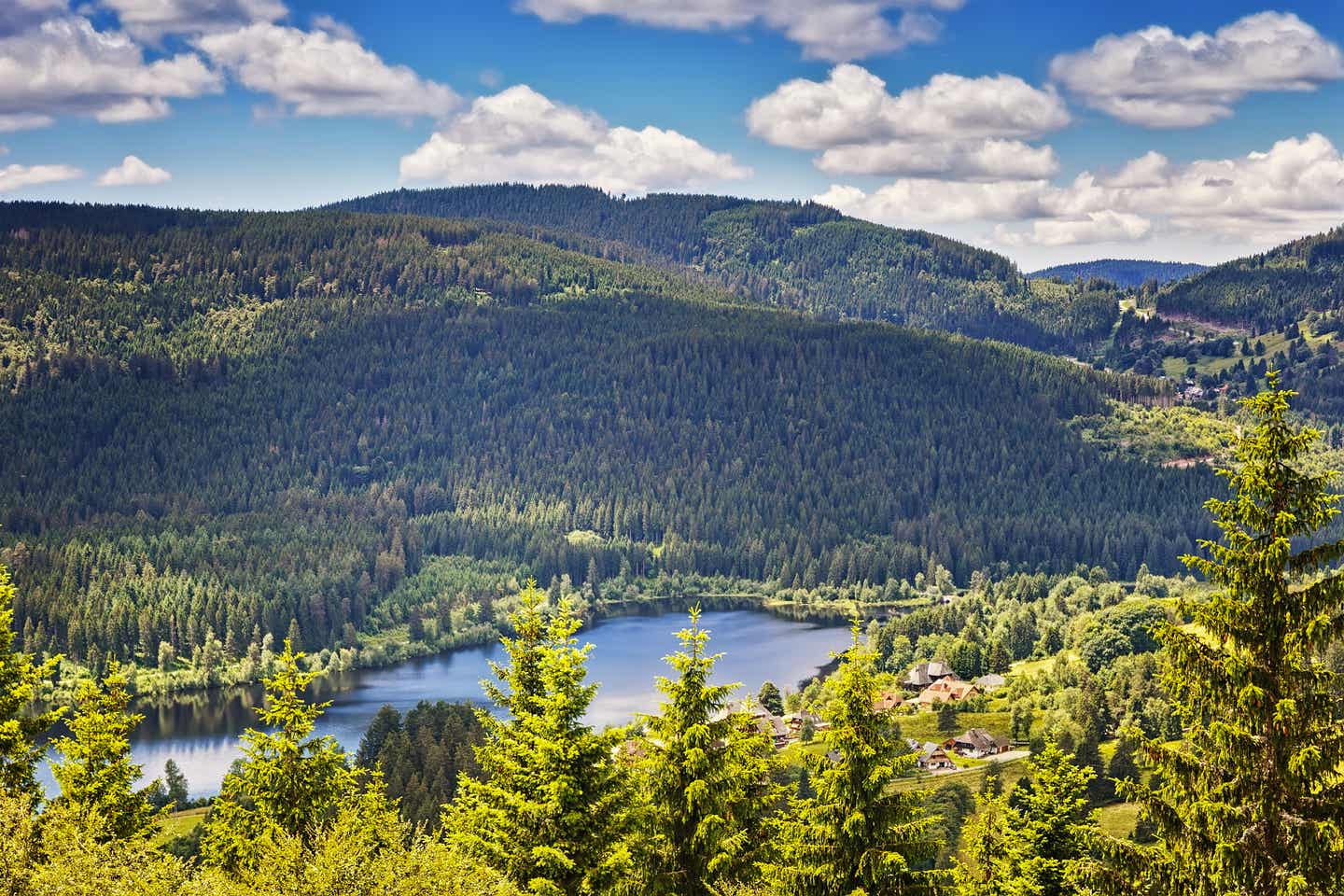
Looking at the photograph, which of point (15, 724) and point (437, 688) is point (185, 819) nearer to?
point (437, 688)

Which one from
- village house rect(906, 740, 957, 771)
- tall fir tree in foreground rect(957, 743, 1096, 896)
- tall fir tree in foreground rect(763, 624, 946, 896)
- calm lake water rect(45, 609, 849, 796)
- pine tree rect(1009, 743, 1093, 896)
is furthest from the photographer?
calm lake water rect(45, 609, 849, 796)

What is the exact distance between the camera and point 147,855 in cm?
3641

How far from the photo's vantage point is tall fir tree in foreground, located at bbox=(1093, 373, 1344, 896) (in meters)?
21.8

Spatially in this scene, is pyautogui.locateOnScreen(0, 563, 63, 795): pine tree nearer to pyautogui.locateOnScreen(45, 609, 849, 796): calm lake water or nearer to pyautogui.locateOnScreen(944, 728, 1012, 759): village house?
pyautogui.locateOnScreen(45, 609, 849, 796): calm lake water

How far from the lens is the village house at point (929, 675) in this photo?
5335 inches

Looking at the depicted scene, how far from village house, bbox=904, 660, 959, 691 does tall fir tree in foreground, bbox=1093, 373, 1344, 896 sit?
114121 millimetres

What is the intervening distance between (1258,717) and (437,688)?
14358cm

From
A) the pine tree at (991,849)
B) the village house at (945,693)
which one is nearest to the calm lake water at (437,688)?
the village house at (945,693)

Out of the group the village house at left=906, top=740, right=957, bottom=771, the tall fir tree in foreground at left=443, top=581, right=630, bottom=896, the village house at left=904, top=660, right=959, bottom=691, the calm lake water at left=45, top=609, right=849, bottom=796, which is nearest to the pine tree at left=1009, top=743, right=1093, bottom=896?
the tall fir tree in foreground at left=443, top=581, right=630, bottom=896

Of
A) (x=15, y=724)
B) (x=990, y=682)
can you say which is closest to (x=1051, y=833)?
(x=15, y=724)

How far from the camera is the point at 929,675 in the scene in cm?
13638

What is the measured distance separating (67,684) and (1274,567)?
153 metres

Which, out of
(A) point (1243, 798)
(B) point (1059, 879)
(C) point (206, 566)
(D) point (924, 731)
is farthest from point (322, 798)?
(C) point (206, 566)

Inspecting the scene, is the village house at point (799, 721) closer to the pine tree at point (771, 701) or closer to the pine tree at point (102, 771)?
the pine tree at point (771, 701)
